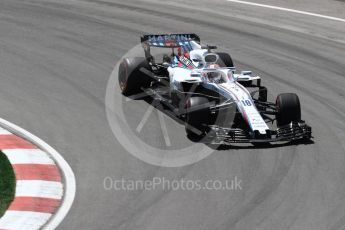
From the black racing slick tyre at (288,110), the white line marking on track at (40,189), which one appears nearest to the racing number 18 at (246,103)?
the black racing slick tyre at (288,110)

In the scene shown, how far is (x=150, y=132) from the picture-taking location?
13867 mm

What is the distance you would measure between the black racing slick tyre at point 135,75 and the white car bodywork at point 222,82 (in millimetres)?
611

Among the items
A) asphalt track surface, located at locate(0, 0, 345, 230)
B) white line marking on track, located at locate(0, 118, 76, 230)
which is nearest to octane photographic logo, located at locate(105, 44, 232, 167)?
asphalt track surface, located at locate(0, 0, 345, 230)

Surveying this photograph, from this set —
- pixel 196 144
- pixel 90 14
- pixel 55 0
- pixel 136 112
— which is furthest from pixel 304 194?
pixel 55 0

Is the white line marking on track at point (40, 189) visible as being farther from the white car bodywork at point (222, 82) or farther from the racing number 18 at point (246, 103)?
the racing number 18 at point (246, 103)

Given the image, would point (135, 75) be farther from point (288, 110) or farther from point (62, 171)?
point (62, 171)

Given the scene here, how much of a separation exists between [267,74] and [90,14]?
651 cm

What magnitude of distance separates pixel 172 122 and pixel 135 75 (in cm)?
165

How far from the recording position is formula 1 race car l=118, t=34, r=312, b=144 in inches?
525

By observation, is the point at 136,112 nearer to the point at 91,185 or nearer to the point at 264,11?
the point at 91,185

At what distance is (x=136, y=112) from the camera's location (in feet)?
48.7

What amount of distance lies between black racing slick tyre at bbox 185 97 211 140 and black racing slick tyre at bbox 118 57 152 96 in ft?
7.22

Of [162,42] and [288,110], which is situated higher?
[162,42]

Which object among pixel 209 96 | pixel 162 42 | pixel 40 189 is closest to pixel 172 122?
pixel 209 96
